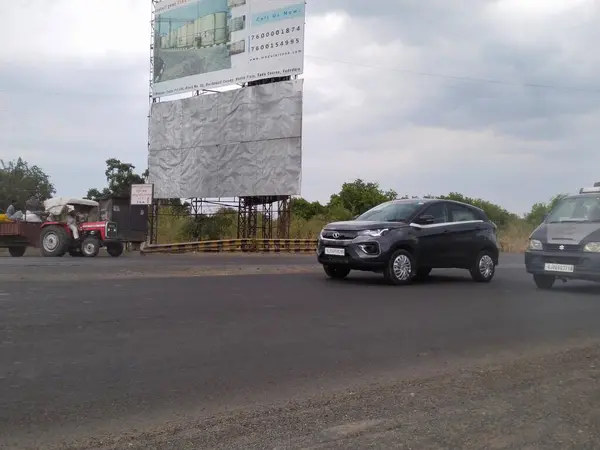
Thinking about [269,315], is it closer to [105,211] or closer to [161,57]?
[105,211]

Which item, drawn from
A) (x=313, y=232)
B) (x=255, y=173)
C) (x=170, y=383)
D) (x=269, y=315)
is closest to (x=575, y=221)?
(x=269, y=315)

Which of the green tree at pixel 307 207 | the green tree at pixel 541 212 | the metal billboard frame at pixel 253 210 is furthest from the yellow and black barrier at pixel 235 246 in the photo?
the green tree at pixel 307 207

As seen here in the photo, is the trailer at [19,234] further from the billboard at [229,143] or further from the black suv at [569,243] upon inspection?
the black suv at [569,243]

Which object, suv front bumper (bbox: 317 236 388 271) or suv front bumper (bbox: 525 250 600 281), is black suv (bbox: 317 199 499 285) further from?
suv front bumper (bbox: 525 250 600 281)

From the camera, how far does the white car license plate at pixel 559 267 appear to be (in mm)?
10797

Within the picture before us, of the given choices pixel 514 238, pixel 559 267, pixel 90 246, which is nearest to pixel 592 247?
pixel 559 267

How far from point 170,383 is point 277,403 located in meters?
0.93

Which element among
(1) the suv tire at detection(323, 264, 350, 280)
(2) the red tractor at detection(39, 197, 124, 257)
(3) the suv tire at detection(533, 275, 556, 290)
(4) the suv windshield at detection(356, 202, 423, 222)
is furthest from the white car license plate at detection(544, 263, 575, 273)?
(2) the red tractor at detection(39, 197, 124, 257)

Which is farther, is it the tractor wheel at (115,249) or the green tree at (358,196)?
the green tree at (358,196)

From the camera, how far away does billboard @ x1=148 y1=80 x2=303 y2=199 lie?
25.5 metres

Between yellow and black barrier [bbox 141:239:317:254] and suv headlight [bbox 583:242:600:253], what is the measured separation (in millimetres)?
16453

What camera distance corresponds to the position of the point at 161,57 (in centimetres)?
2977

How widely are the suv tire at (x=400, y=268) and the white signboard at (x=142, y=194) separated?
1609 cm

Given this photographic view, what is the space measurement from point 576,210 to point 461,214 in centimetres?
218
